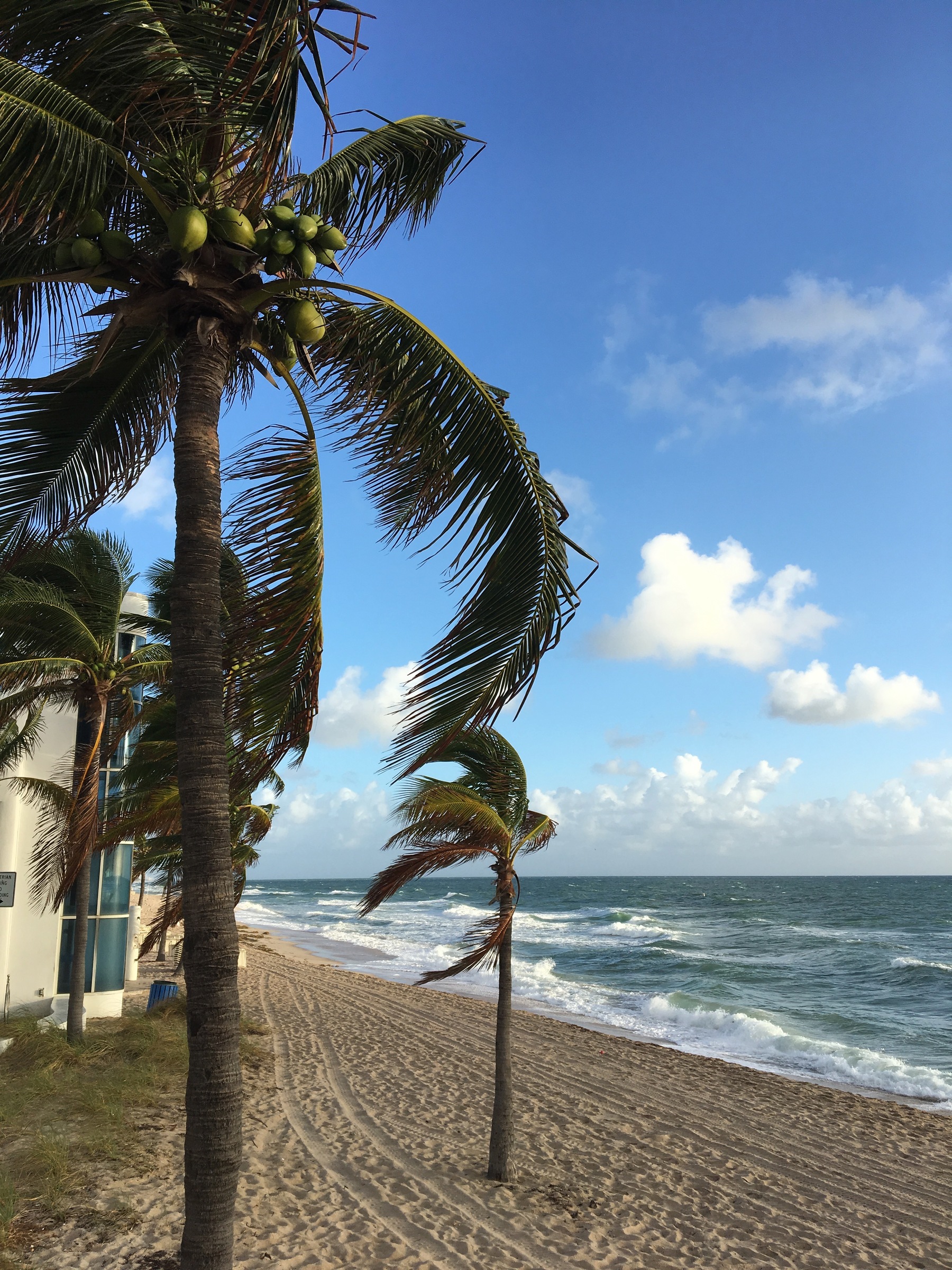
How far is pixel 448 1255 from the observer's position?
633 centimetres

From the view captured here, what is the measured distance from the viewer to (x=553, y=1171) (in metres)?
8.50

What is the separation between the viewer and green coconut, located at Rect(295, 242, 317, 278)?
3264 millimetres

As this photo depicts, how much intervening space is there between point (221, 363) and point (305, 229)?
630 mm

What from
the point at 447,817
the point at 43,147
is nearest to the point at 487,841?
the point at 447,817

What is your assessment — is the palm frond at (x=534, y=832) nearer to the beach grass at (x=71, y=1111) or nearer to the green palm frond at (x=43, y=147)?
the beach grass at (x=71, y=1111)

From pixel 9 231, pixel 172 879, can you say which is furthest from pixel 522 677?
pixel 172 879

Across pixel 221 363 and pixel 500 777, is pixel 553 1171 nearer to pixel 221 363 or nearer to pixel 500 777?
pixel 500 777

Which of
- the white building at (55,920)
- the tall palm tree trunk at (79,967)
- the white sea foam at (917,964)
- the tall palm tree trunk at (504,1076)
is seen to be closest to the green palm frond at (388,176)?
the tall palm tree trunk at (504,1076)

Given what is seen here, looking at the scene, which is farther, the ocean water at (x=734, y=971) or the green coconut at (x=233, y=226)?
the ocean water at (x=734, y=971)

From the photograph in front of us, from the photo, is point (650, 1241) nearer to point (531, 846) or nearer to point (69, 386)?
point (531, 846)

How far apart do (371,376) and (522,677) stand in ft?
5.55

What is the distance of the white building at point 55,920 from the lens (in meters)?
12.8

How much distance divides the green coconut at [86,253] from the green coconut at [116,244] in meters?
0.04

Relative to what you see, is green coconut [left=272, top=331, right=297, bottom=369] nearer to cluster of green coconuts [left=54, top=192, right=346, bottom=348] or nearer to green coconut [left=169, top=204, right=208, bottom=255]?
cluster of green coconuts [left=54, top=192, right=346, bottom=348]
